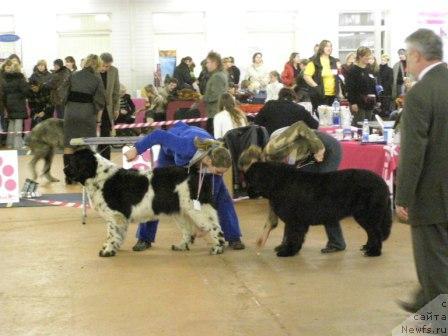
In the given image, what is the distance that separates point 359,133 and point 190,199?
3.10 m

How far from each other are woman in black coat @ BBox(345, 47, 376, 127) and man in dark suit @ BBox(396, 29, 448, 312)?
6604 mm

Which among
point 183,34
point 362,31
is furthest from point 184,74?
point 362,31

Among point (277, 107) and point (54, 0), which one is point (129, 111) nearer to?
point (54, 0)

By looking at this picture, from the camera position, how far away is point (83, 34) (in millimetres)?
19375

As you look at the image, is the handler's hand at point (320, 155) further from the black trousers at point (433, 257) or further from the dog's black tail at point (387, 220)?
the black trousers at point (433, 257)

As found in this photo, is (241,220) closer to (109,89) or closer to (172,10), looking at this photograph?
(109,89)

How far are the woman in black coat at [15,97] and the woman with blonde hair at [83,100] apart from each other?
4.94 m

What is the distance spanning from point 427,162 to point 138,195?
115 inches

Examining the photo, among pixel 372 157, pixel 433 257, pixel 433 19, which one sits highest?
pixel 433 19

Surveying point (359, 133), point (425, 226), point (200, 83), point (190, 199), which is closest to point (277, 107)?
point (359, 133)

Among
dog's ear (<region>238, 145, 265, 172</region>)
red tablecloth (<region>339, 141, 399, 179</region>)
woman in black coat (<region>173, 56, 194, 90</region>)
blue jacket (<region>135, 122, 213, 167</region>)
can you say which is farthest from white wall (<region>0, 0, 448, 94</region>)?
dog's ear (<region>238, 145, 265, 172</region>)

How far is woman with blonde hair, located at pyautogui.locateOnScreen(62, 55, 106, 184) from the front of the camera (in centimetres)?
945

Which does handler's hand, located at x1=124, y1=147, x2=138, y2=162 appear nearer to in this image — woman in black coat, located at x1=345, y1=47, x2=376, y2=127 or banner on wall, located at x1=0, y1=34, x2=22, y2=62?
woman in black coat, located at x1=345, y1=47, x2=376, y2=127

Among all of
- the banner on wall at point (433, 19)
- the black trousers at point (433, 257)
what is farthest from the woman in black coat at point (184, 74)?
the black trousers at point (433, 257)
